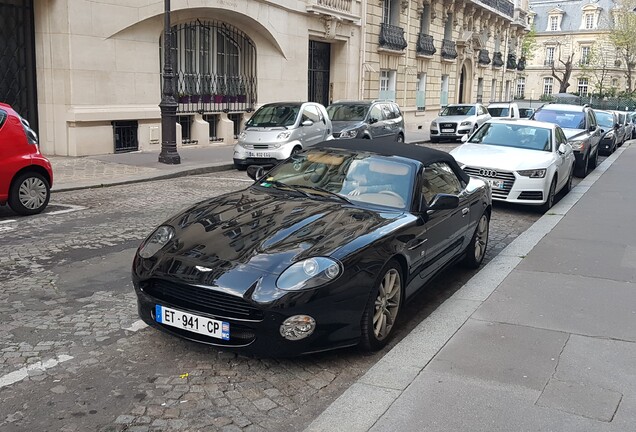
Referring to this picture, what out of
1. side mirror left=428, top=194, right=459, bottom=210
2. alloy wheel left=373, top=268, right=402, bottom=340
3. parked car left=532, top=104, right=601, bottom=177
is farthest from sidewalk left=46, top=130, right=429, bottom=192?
parked car left=532, top=104, right=601, bottom=177

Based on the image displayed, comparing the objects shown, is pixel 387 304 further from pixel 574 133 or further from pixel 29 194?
pixel 574 133

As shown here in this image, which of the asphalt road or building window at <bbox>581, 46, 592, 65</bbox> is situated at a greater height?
building window at <bbox>581, 46, 592, 65</bbox>

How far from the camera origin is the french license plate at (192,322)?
4004 millimetres

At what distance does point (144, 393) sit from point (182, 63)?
54.9ft

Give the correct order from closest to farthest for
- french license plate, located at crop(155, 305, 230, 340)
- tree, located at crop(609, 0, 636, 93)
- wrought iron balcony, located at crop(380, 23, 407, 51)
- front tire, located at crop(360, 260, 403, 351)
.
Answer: french license plate, located at crop(155, 305, 230, 340)
front tire, located at crop(360, 260, 403, 351)
wrought iron balcony, located at crop(380, 23, 407, 51)
tree, located at crop(609, 0, 636, 93)

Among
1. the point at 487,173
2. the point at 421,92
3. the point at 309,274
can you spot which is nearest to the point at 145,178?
the point at 487,173

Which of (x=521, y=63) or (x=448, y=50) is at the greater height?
(x=521, y=63)

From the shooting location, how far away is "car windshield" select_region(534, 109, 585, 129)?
56.1ft

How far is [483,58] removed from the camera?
45.2 m

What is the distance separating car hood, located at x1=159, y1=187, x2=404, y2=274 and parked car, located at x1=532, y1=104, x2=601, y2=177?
12.2 m

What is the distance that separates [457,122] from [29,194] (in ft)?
64.8

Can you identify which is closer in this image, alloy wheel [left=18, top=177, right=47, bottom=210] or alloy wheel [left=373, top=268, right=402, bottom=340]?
alloy wheel [left=373, top=268, right=402, bottom=340]

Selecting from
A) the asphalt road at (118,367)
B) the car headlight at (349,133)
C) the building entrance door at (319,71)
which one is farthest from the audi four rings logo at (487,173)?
the building entrance door at (319,71)

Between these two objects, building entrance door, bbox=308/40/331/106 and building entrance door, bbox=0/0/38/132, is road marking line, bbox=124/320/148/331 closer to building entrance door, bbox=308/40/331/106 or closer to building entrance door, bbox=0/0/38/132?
building entrance door, bbox=0/0/38/132
